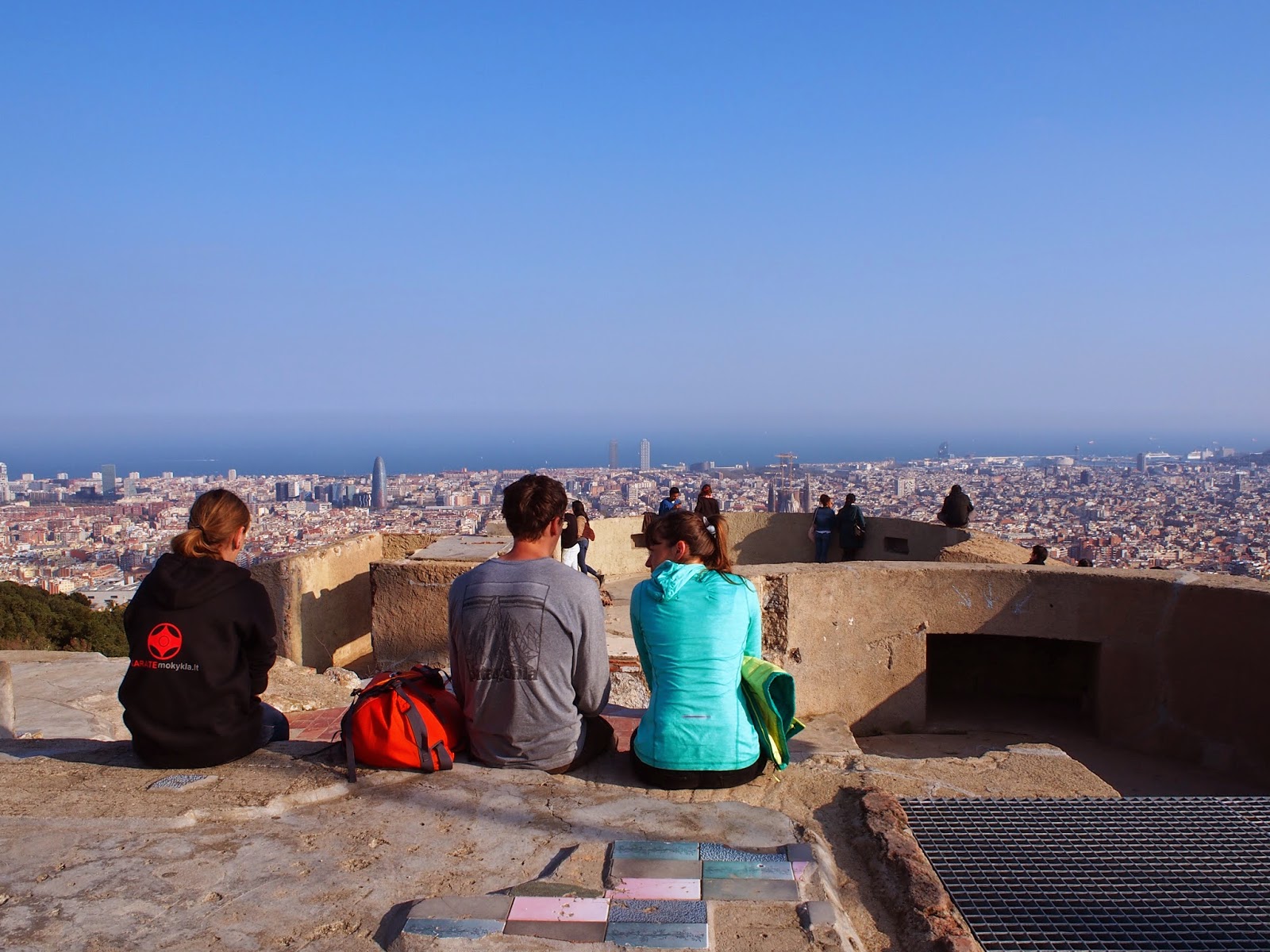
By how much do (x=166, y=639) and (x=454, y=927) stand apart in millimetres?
1734

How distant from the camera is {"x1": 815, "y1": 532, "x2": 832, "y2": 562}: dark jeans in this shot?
13.3 meters

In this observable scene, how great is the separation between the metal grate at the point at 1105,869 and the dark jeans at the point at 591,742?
1321mm

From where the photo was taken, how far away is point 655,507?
643 inches

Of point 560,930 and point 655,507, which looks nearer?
point 560,930

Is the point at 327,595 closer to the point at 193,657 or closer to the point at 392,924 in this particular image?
the point at 193,657

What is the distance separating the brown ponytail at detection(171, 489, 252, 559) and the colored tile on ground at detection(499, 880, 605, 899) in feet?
5.97

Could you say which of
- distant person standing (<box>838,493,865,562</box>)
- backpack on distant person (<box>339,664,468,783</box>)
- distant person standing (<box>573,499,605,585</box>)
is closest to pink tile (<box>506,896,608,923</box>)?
backpack on distant person (<box>339,664,468,783</box>)

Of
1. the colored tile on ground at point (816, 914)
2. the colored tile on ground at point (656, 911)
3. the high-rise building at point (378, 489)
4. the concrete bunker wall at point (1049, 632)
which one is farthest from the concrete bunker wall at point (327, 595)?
the high-rise building at point (378, 489)

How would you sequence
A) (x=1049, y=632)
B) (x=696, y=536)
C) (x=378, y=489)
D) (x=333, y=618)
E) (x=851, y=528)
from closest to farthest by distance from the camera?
(x=696, y=536), (x=1049, y=632), (x=333, y=618), (x=851, y=528), (x=378, y=489)

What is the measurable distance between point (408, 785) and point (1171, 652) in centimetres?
620

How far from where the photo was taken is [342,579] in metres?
10.6

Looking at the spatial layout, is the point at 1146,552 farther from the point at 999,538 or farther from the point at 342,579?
the point at 342,579

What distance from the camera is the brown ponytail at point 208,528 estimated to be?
3.73 meters

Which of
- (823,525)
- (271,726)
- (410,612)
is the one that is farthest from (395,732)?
(823,525)
